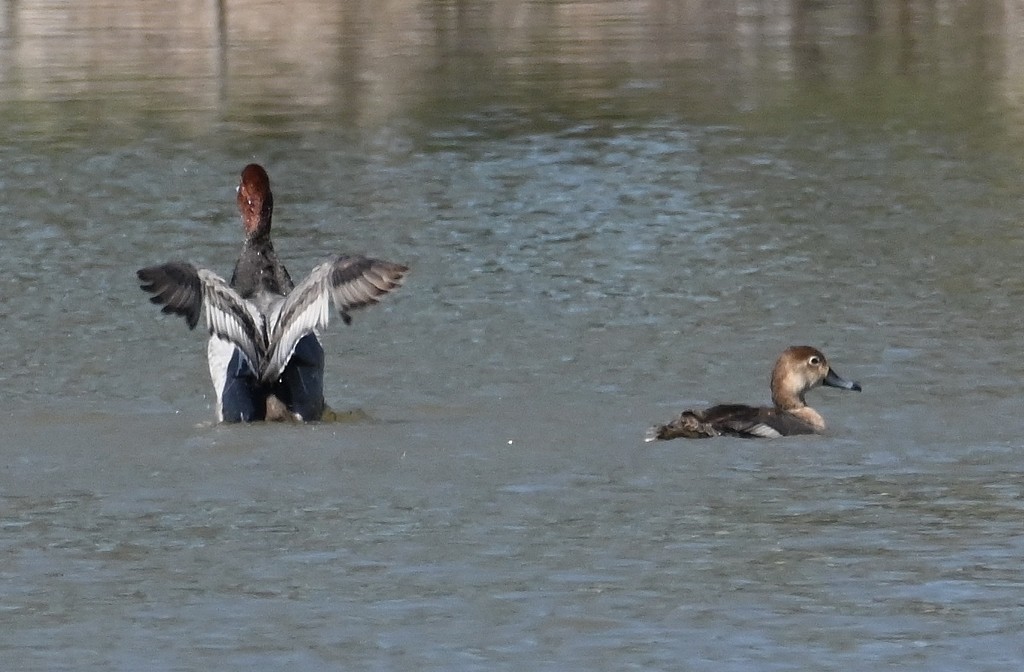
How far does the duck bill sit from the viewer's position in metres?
11.5

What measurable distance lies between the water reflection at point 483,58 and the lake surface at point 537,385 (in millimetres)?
197

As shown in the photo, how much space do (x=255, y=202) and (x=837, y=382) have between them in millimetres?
3220

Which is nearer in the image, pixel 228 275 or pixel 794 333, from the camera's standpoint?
pixel 794 333

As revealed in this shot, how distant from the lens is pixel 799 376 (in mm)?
11523

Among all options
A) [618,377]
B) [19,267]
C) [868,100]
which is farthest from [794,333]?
[868,100]

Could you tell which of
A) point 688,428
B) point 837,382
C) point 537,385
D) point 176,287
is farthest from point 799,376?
point 176,287

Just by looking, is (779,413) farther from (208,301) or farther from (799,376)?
(208,301)

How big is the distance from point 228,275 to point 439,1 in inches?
1002

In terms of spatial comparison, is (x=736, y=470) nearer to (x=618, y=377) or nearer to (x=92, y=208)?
(x=618, y=377)

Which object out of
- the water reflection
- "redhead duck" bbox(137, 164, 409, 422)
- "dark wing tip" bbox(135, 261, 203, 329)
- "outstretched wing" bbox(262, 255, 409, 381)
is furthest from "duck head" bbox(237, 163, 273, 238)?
the water reflection

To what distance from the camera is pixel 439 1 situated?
133 ft

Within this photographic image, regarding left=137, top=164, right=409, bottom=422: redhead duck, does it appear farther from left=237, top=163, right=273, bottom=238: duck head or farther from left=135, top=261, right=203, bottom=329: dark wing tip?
left=237, top=163, right=273, bottom=238: duck head

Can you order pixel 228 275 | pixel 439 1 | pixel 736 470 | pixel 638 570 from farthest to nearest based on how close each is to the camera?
pixel 439 1 < pixel 228 275 < pixel 736 470 < pixel 638 570

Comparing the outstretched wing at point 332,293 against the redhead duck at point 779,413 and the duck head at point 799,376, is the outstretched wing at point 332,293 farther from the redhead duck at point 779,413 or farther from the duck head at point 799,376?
the duck head at point 799,376
